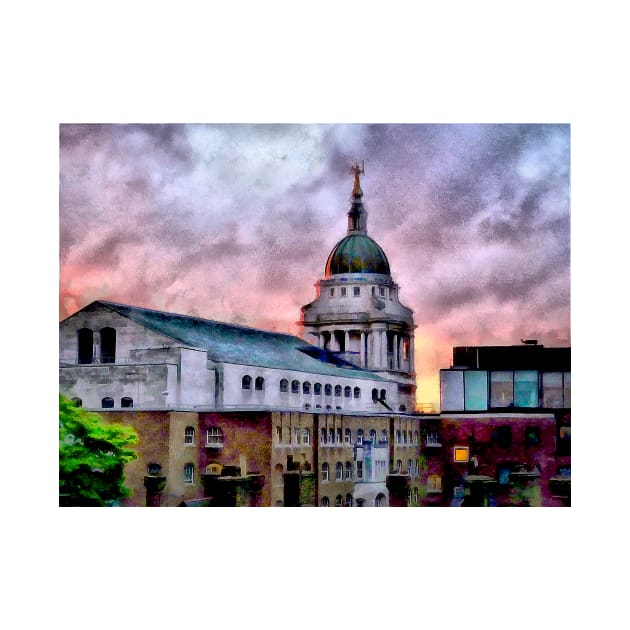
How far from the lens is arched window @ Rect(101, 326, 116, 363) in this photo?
38750 mm

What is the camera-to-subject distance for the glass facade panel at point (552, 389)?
3919cm

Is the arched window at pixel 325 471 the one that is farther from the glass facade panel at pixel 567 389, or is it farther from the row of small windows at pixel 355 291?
the glass facade panel at pixel 567 389

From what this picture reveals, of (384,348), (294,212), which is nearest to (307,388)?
(384,348)

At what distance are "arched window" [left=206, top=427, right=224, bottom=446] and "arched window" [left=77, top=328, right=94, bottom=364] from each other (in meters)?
4.49

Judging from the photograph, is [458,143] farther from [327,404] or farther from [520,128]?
[327,404]

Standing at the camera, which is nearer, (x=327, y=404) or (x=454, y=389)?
(x=454, y=389)

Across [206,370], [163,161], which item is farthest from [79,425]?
[163,161]

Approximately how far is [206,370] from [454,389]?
838 cm

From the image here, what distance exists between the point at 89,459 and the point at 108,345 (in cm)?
411

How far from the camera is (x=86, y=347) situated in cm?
3903

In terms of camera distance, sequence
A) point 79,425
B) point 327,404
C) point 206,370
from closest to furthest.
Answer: point 79,425 → point 206,370 → point 327,404

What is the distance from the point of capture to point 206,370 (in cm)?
3950

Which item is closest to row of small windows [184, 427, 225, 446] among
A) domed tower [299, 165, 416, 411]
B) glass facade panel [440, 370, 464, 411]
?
domed tower [299, 165, 416, 411]

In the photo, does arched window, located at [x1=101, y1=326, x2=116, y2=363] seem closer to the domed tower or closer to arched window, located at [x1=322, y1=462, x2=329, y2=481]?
the domed tower
